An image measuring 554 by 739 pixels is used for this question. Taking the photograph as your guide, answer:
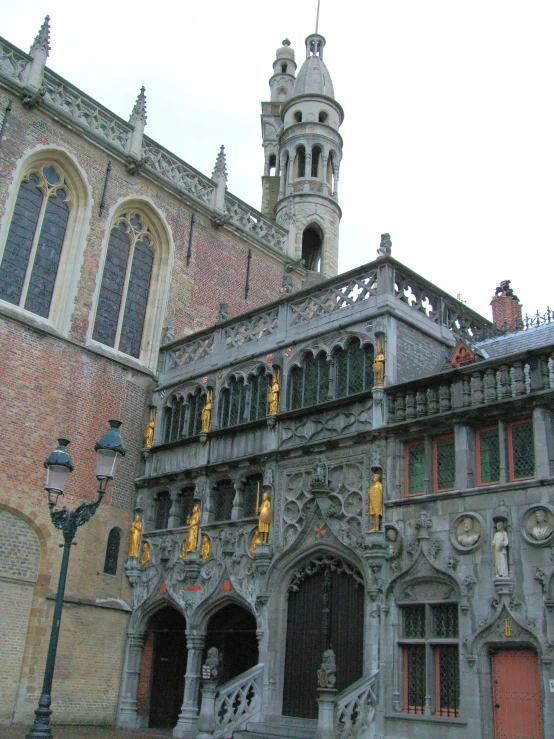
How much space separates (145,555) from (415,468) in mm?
8948

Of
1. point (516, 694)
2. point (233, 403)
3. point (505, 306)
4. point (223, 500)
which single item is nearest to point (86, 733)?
point (223, 500)

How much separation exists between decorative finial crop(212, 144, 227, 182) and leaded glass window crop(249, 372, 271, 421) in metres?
10.7

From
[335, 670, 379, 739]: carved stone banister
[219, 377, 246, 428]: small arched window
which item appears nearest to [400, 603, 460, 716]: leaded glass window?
[335, 670, 379, 739]: carved stone banister

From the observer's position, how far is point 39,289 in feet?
74.4

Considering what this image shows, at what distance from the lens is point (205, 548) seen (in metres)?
20.0

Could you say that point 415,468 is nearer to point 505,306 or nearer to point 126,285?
point 505,306

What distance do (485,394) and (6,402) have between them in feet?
40.4

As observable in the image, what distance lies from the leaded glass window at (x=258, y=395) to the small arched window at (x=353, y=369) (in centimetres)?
238

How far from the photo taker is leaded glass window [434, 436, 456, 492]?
1581cm

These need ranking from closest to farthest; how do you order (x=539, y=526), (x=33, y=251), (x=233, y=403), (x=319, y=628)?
(x=539, y=526)
(x=319, y=628)
(x=233, y=403)
(x=33, y=251)

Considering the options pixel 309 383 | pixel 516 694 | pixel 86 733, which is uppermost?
pixel 309 383

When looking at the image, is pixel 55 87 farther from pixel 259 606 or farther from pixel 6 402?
pixel 259 606

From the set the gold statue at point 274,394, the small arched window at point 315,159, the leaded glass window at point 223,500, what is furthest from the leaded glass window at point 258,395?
the small arched window at point 315,159

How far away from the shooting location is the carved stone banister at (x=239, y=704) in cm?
1622
